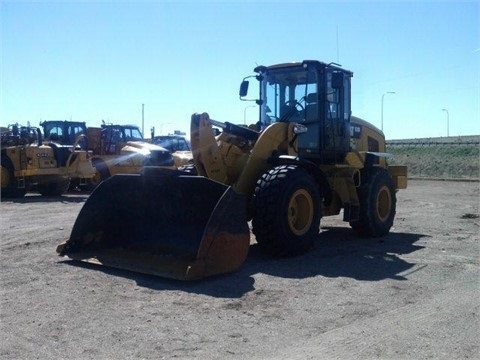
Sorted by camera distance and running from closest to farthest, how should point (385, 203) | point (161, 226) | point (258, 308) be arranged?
point (258, 308)
point (161, 226)
point (385, 203)

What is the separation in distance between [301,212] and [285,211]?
28.5 inches

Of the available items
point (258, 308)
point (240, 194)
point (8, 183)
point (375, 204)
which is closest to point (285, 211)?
point (240, 194)

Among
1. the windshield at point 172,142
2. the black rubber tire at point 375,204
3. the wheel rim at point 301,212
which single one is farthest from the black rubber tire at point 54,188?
the wheel rim at point 301,212

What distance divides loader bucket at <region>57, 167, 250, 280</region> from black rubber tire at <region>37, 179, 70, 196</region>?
12.7m

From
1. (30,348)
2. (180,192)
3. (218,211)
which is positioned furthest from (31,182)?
(30,348)

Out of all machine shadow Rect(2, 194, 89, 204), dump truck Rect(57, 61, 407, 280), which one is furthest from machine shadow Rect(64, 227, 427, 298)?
machine shadow Rect(2, 194, 89, 204)

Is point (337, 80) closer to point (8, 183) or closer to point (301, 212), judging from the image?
point (301, 212)

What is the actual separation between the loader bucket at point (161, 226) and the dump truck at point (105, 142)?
13.2 m

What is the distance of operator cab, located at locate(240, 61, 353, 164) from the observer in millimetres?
9906

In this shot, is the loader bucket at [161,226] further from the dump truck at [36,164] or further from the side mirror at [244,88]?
the dump truck at [36,164]

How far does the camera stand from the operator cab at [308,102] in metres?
9.91

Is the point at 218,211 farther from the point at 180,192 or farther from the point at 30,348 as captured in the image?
the point at 30,348

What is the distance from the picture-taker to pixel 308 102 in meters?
9.98

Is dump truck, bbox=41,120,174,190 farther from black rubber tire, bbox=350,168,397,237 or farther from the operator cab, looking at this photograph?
black rubber tire, bbox=350,168,397,237
